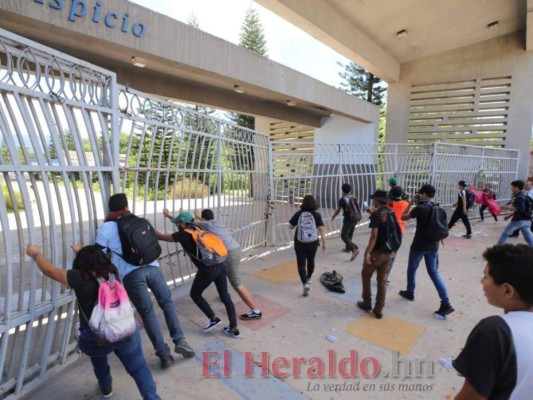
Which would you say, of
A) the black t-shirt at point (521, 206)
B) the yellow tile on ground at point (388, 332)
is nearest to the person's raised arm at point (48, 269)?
the yellow tile on ground at point (388, 332)

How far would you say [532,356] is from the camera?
1322 mm

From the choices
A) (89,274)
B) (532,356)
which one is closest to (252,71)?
(89,274)

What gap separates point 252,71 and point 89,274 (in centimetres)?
756

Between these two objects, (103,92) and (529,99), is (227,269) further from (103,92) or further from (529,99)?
(529,99)

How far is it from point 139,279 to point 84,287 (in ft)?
2.21

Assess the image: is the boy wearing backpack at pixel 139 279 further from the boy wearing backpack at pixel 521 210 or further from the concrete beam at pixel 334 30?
the concrete beam at pixel 334 30

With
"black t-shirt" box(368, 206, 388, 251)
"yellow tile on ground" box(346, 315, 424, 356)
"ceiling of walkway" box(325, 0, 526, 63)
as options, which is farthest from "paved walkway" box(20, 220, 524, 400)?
"ceiling of walkway" box(325, 0, 526, 63)

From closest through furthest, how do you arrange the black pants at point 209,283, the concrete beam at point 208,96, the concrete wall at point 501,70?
the black pants at point 209,283, the concrete beam at point 208,96, the concrete wall at point 501,70

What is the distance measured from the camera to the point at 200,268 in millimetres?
3545

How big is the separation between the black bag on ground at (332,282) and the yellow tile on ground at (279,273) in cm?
53

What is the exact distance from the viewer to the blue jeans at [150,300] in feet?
9.61

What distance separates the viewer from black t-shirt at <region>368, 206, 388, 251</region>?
13.4ft

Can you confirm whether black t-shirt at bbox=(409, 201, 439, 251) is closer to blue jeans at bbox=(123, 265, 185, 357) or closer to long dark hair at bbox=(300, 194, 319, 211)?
long dark hair at bbox=(300, 194, 319, 211)

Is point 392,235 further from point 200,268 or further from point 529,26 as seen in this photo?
point 529,26
